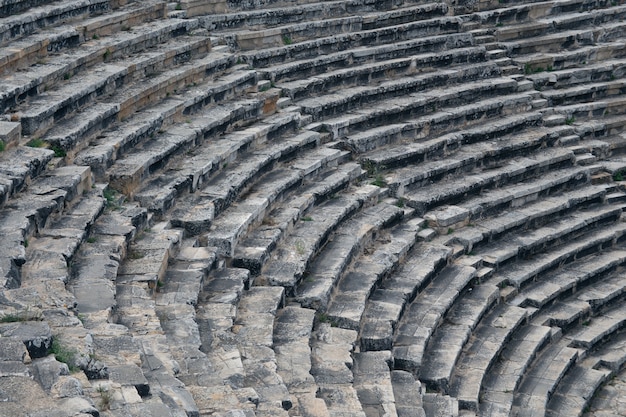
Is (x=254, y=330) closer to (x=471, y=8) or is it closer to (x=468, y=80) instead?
(x=468, y=80)

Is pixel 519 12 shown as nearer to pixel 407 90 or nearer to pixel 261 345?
pixel 407 90

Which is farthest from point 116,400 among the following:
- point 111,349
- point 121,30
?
point 121,30

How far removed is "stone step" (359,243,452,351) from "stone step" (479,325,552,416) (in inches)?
50.3

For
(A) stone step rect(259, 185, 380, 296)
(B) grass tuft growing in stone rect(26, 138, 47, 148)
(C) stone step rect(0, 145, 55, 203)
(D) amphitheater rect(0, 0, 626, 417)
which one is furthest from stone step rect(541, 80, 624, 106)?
(C) stone step rect(0, 145, 55, 203)

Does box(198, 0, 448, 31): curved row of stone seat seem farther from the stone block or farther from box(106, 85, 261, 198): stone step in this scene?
the stone block

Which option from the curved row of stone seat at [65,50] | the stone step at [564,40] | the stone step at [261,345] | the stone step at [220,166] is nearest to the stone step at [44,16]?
the curved row of stone seat at [65,50]

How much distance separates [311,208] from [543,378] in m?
3.45

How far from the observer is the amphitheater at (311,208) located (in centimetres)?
915

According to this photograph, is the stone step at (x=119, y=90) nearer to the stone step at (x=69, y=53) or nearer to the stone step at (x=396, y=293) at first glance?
the stone step at (x=69, y=53)

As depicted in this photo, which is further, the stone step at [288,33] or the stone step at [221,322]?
the stone step at [288,33]

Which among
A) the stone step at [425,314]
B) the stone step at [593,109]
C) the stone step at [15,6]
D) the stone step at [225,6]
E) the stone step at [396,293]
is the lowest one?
the stone step at [425,314]

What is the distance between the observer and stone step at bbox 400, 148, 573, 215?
48.6 ft

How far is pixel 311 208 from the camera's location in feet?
44.1

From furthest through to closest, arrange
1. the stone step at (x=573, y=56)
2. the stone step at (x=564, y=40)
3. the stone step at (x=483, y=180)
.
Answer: the stone step at (x=564, y=40) → the stone step at (x=573, y=56) → the stone step at (x=483, y=180)
